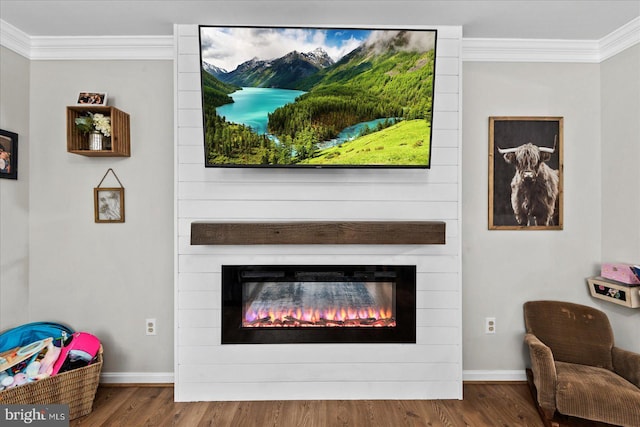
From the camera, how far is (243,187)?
104 inches

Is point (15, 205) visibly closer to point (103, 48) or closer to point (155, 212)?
point (155, 212)

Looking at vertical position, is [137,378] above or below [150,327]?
below

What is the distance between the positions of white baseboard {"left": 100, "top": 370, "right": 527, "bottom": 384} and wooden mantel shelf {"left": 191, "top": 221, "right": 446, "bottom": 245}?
Answer: 114cm

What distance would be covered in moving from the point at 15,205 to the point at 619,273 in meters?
4.11

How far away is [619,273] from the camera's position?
260cm

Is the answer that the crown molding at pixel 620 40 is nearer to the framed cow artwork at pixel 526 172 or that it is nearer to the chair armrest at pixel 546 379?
the framed cow artwork at pixel 526 172

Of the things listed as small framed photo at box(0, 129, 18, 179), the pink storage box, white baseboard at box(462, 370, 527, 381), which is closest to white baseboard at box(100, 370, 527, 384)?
white baseboard at box(462, 370, 527, 381)

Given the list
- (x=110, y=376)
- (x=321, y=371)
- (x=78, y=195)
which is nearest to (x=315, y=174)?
(x=321, y=371)

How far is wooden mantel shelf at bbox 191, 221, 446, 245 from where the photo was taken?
2537mm

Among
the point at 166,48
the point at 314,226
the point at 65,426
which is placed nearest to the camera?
the point at 65,426

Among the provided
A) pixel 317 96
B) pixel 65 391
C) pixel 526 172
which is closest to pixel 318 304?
pixel 317 96

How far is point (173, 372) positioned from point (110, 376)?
453 millimetres

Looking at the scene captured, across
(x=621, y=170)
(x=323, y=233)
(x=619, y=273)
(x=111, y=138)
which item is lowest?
(x=619, y=273)

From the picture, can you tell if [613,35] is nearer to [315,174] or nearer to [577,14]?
[577,14]
